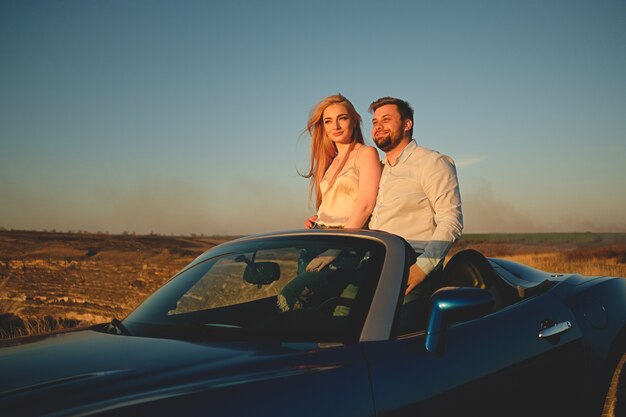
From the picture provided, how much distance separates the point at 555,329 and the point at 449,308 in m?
0.98

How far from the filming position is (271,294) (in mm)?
A: 3213

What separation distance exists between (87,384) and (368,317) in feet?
3.37

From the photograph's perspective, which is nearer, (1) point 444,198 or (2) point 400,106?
(1) point 444,198

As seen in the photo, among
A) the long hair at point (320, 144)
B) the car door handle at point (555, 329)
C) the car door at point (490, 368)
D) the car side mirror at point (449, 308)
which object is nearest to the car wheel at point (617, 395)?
the car door at point (490, 368)

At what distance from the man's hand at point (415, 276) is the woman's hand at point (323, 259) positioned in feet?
1.37

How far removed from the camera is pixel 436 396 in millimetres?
1952

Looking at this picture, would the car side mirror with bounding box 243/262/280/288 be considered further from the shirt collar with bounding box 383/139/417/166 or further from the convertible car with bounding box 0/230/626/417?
the shirt collar with bounding box 383/139/417/166

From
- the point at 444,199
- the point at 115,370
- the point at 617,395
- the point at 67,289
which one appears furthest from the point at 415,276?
the point at 67,289

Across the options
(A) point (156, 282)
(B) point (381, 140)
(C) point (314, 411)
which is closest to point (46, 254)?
(A) point (156, 282)

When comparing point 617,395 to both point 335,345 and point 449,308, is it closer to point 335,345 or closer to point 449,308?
point 449,308

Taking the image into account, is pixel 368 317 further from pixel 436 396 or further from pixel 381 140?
pixel 381 140

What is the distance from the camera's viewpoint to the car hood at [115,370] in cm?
144

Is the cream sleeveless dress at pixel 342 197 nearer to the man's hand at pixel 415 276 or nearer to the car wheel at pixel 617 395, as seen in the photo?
the man's hand at pixel 415 276

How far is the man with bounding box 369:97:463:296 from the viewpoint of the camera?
→ 3.78 metres
